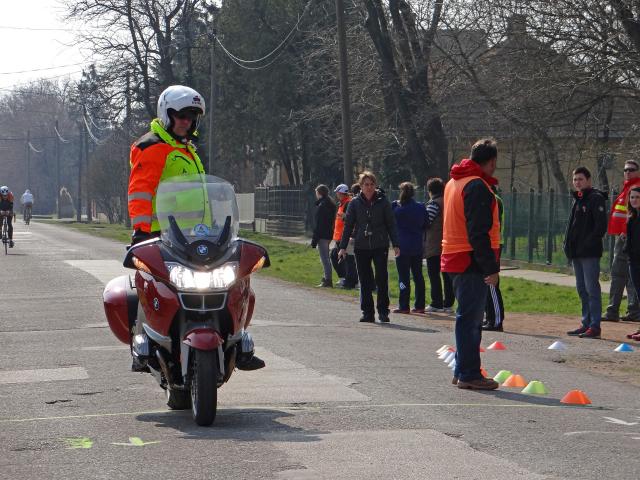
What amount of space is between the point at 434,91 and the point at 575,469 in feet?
94.9

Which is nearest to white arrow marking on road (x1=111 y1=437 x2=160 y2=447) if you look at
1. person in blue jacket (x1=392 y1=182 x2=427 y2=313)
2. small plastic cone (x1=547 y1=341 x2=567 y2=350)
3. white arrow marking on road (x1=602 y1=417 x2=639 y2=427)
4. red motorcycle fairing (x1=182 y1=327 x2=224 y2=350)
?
red motorcycle fairing (x1=182 y1=327 x2=224 y2=350)

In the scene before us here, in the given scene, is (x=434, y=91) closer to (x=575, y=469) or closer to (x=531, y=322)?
(x=531, y=322)

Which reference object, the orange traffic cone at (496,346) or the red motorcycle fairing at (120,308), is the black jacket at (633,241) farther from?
the red motorcycle fairing at (120,308)

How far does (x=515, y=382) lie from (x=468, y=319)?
27.0 inches

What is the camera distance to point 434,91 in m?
35.1

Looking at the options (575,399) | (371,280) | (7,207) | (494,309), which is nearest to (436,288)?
(371,280)

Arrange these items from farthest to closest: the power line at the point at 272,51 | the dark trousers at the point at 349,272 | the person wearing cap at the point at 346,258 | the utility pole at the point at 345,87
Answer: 1. the power line at the point at 272,51
2. the utility pole at the point at 345,87
3. the dark trousers at the point at 349,272
4. the person wearing cap at the point at 346,258

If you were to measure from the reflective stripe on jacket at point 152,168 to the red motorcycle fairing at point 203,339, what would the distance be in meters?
0.97

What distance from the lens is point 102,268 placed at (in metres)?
26.3

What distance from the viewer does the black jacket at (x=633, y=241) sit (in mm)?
14484

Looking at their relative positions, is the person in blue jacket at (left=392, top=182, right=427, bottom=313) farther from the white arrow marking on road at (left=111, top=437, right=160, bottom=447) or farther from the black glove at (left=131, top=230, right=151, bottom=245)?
the white arrow marking on road at (left=111, top=437, right=160, bottom=447)

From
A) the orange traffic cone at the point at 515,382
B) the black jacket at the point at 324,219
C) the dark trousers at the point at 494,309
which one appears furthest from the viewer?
the black jacket at the point at 324,219

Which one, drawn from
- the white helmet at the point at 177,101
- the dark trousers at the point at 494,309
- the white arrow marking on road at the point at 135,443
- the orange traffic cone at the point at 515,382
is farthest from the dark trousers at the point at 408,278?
the white arrow marking on road at the point at 135,443

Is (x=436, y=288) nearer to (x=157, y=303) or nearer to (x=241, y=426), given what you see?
(x=241, y=426)
